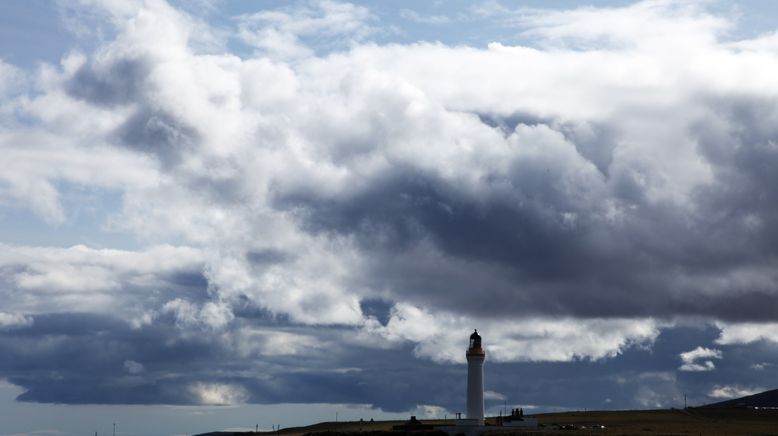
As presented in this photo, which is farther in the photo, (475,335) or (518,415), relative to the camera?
(518,415)

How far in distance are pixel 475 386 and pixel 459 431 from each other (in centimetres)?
762

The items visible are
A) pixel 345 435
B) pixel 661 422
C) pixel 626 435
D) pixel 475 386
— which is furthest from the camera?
pixel 661 422

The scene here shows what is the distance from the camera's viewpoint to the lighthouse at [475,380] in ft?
515

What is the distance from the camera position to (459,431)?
154 m

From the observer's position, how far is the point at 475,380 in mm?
157750

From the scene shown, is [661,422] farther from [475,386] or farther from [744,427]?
[475,386]

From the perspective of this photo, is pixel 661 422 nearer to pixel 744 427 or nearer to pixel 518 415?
pixel 744 427

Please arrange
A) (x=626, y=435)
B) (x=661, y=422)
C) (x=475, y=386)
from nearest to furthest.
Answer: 1. (x=626, y=435)
2. (x=475, y=386)
3. (x=661, y=422)

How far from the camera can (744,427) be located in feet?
586

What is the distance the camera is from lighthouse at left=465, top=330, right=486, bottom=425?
156875 millimetres

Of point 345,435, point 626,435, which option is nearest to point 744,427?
point 626,435

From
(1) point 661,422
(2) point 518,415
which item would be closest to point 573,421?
(1) point 661,422

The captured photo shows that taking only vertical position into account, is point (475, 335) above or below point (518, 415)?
above

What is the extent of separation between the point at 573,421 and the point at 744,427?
34.0 meters
